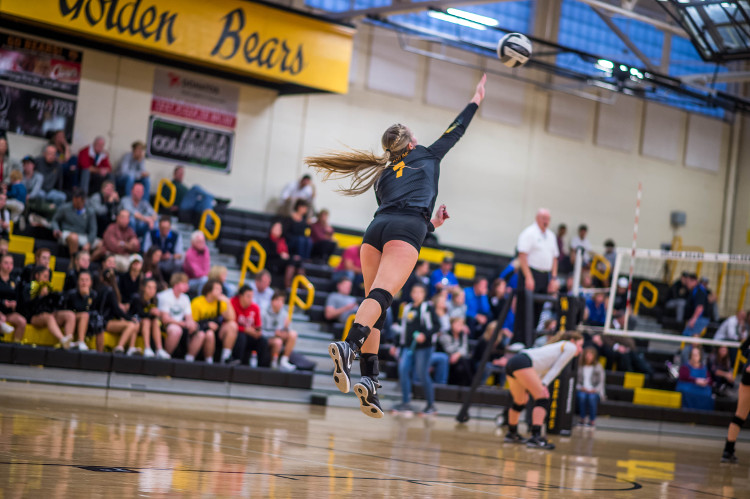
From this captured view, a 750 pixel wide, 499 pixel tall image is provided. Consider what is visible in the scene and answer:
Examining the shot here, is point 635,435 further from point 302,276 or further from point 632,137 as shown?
point 632,137

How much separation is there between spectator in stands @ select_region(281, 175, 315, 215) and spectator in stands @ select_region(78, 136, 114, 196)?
3.33 meters

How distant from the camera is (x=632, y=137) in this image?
73.4ft

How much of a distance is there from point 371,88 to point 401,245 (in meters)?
13.6

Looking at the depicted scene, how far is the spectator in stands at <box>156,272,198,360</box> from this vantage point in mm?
11898

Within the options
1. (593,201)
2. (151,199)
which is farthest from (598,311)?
(151,199)

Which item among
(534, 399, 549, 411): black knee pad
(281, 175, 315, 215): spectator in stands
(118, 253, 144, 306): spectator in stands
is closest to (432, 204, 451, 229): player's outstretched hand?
(534, 399, 549, 411): black knee pad

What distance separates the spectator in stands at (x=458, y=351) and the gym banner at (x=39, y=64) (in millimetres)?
7483

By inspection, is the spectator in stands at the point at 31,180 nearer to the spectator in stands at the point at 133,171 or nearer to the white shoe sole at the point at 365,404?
the spectator in stands at the point at 133,171

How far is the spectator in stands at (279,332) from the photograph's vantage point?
1291 centimetres

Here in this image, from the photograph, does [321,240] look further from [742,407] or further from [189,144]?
[742,407]

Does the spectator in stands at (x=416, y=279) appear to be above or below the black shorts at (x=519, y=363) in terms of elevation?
above

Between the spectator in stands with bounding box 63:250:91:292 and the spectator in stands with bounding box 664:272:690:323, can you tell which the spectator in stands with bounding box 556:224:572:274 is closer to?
the spectator in stands with bounding box 664:272:690:323

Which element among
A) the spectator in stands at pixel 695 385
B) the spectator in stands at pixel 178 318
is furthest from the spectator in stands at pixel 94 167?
the spectator in stands at pixel 695 385

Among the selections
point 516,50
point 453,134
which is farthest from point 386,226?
point 516,50
